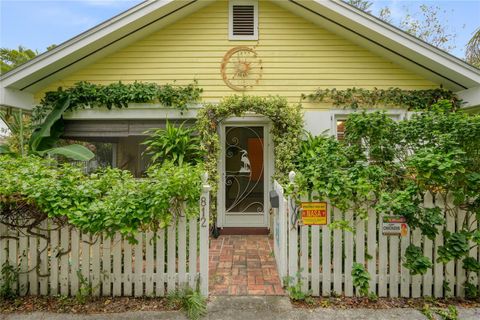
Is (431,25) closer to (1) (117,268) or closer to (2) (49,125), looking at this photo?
(2) (49,125)

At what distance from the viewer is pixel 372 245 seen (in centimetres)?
335

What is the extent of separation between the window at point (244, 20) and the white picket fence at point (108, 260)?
4248 mm

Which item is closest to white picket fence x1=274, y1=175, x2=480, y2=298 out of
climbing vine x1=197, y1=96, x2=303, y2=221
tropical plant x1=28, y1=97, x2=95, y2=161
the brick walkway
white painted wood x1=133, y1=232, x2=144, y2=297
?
the brick walkway

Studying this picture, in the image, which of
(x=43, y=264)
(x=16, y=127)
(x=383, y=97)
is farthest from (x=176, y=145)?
(x=383, y=97)

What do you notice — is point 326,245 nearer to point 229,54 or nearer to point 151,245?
point 151,245

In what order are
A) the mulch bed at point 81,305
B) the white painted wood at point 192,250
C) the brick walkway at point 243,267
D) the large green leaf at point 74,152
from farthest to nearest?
the large green leaf at point 74,152 < the brick walkway at point 243,267 < the white painted wood at point 192,250 < the mulch bed at point 81,305

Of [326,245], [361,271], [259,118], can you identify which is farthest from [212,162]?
[361,271]

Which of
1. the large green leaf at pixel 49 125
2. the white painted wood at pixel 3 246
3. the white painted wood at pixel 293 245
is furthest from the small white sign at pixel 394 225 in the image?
the large green leaf at pixel 49 125

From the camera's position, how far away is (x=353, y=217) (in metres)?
3.32

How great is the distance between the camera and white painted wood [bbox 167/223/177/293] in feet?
10.8

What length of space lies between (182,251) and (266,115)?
3.29 m

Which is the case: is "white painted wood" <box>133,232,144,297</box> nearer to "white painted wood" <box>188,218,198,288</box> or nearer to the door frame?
"white painted wood" <box>188,218,198,288</box>

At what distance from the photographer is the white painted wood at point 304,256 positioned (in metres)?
3.36

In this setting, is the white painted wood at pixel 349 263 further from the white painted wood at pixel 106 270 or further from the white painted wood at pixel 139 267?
the white painted wood at pixel 106 270
